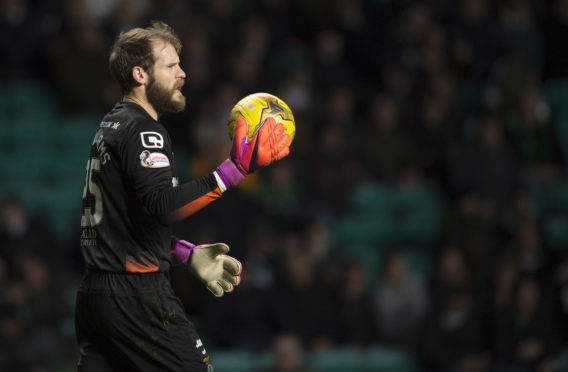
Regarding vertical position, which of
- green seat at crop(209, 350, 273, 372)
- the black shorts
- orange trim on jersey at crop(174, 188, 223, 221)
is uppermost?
orange trim on jersey at crop(174, 188, 223, 221)

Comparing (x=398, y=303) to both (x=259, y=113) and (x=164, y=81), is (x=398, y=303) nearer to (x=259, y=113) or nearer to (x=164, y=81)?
(x=259, y=113)

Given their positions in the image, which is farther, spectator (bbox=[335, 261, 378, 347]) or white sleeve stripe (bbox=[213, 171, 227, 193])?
spectator (bbox=[335, 261, 378, 347])

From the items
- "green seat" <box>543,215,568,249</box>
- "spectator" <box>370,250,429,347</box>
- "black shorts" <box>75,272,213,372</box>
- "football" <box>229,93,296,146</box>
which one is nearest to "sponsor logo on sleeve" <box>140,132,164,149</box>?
"football" <box>229,93,296,146</box>

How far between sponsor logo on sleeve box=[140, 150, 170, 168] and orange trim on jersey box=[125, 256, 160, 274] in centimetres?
43

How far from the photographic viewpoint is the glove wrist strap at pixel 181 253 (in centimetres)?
422

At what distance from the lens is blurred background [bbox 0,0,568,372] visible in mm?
8688

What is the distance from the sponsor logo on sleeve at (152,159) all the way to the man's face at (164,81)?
0.35 m

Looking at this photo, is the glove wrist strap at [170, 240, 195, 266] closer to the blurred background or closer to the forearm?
the forearm

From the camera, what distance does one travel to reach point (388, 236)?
10.3m

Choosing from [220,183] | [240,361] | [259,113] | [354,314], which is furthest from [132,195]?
[354,314]

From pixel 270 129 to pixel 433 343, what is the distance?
5.38 meters

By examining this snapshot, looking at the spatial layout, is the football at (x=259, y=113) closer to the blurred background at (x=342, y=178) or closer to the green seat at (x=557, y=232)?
the blurred background at (x=342, y=178)

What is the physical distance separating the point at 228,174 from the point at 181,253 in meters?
0.62

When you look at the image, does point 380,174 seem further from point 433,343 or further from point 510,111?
point 433,343
